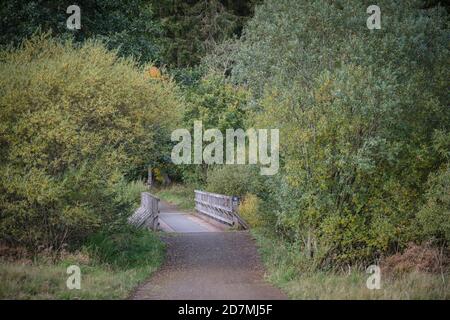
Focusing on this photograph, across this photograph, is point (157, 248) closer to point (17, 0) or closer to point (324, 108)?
point (324, 108)

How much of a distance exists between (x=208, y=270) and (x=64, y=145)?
4.70 meters

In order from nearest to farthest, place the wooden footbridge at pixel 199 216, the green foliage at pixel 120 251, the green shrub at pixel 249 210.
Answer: the green foliage at pixel 120 251 < the wooden footbridge at pixel 199 216 < the green shrub at pixel 249 210

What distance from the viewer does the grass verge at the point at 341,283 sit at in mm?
10422

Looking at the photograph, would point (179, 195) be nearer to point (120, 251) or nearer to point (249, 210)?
point (249, 210)

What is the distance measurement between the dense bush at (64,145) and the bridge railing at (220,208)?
27.5 feet

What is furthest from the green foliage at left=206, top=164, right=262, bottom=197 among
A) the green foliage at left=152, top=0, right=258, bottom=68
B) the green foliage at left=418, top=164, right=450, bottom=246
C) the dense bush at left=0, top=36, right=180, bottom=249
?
the green foliage at left=152, top=0, right=258, bottom=68

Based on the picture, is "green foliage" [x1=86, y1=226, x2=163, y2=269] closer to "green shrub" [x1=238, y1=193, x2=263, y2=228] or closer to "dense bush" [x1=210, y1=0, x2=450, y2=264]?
"dense bush" [x1=210, y1=0, x2=450, y2=264]

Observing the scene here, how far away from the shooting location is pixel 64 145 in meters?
13.5

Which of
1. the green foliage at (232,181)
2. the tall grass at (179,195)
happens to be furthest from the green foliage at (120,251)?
the tall grass at (179,195)

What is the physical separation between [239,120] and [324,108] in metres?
21.0

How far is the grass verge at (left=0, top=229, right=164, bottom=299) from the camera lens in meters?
10.2

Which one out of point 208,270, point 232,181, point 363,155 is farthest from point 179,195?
point 363,155

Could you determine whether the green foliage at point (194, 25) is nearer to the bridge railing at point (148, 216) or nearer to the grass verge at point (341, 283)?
the bridge railing at point (148, 216)
